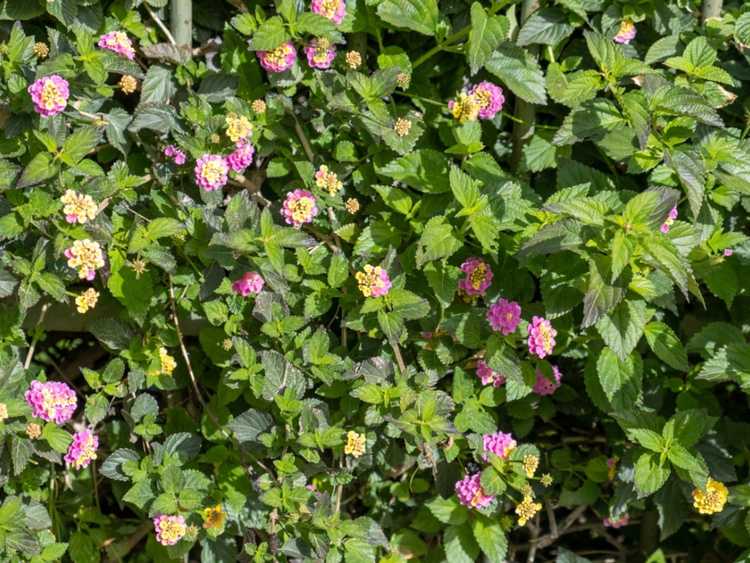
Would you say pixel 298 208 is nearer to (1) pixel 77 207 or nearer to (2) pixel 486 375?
(1) pixel 77 207

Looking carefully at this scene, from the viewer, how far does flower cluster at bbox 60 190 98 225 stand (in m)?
2.26

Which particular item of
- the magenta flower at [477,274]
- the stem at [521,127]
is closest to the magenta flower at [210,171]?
the magenta flower at [477,274]

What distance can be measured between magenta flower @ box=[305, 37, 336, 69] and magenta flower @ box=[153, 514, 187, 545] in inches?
44.5

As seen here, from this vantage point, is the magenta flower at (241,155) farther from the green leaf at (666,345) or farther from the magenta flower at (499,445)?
the green leaf at (666,345)

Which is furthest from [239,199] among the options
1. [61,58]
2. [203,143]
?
[61,58]

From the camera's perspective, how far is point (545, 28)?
2.38 meters

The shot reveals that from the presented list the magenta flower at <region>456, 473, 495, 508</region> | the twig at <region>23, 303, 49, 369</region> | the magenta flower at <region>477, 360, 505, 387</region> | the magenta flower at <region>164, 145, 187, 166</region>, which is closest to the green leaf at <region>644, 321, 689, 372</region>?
the magenta flower at <region>477, 360, 505, 387</region>

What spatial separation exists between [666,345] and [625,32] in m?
0.77

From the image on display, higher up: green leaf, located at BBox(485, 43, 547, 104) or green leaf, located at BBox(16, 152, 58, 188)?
green leaf, located at BBox(485, 43, 547, 104)

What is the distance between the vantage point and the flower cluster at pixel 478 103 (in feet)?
7.73

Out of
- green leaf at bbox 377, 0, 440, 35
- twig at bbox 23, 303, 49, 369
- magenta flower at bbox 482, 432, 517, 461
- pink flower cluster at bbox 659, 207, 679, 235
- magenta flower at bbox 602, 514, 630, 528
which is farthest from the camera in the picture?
magenta flower at bbox 602, 514, 630, 528

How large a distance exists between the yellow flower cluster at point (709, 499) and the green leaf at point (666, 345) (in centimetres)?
29

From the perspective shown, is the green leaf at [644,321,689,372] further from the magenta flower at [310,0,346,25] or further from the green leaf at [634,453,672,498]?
the magenta flower at [310,0,346,25]

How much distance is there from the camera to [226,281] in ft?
7.77
